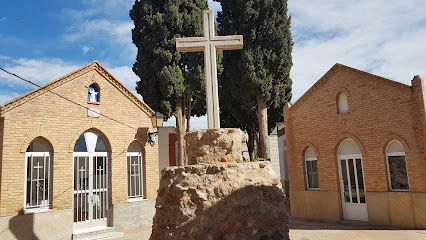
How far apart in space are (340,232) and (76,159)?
340 inches

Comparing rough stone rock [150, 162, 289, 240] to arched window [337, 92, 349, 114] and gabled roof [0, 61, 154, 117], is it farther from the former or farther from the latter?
arched window [337, 92, 349, 114]

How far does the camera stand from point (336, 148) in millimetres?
11648

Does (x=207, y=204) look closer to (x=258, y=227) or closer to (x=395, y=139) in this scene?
(x=258, y=227)

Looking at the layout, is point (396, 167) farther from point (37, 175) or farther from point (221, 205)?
point (37, 175)

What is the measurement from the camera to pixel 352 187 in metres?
11.3

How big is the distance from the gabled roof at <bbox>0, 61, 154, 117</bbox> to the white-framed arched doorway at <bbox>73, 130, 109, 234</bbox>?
183cm

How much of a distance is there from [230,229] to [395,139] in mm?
7955

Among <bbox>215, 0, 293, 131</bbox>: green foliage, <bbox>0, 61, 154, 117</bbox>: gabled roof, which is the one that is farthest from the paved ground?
<bbox>215, 0, 293, 131</bbox>: green foliage

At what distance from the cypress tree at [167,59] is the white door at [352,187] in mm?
7081

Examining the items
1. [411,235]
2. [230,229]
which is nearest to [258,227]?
[230,229]

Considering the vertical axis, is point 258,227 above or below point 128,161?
below

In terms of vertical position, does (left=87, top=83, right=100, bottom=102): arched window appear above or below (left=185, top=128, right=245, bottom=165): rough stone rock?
above

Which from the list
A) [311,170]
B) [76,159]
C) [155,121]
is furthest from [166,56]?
[311,170]

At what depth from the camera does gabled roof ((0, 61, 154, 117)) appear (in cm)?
890
